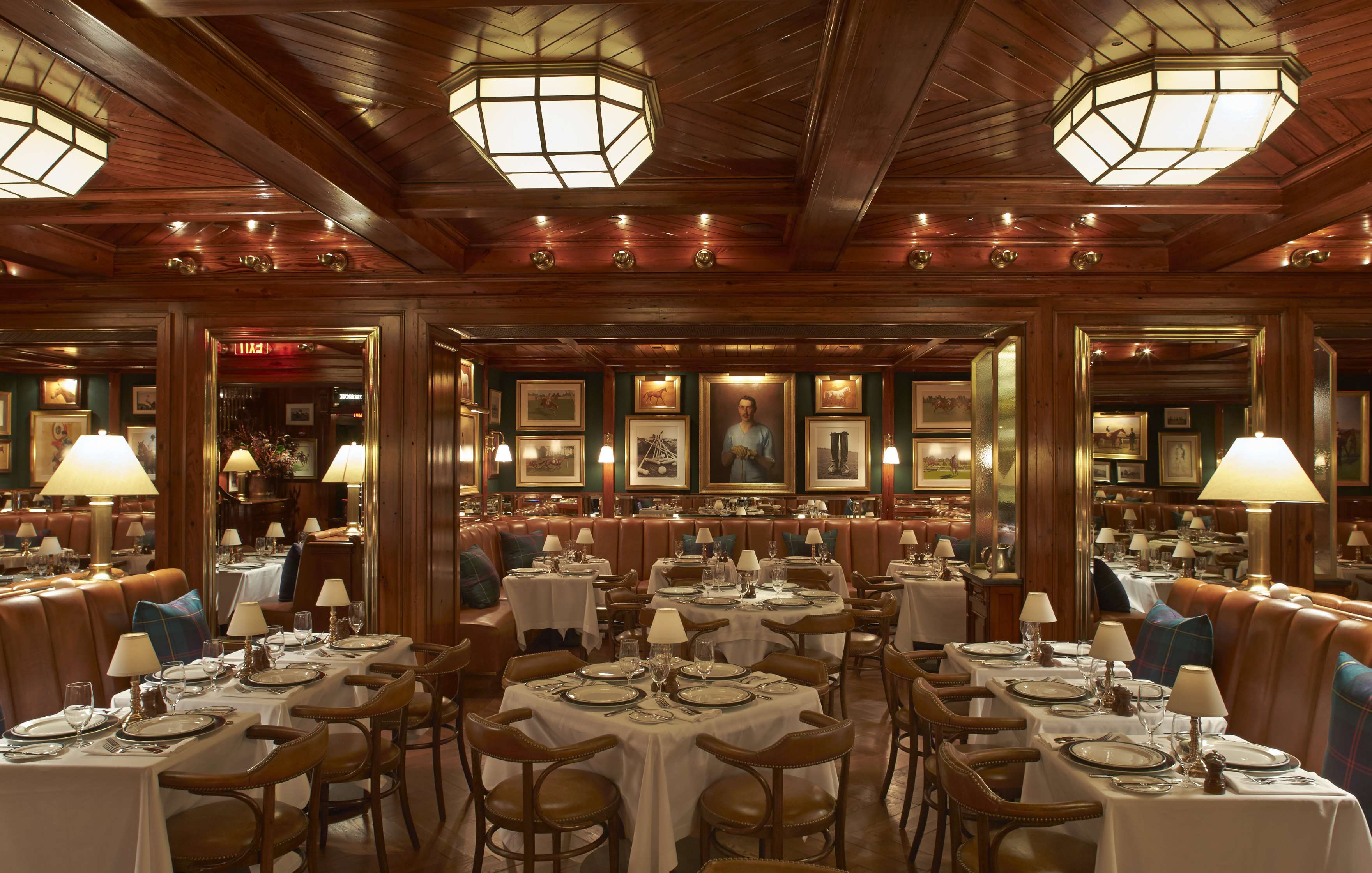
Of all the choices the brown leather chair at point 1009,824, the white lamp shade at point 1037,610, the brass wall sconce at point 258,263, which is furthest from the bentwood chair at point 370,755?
Answer: the brass wall sconce at point 258,263

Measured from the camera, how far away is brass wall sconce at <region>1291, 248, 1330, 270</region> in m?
5.64

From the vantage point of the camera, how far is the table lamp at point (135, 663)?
3023mm

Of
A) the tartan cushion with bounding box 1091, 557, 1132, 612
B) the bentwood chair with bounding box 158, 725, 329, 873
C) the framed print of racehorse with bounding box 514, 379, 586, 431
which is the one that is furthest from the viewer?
the framed print of racehorse with bounding box 514, 379, 586, 431

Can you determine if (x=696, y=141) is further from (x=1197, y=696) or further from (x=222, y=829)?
(x=222, y=829)

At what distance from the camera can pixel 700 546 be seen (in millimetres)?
8953

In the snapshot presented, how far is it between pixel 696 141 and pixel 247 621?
3018mm

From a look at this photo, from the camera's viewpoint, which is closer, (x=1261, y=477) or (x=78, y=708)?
(x=78, y=708)

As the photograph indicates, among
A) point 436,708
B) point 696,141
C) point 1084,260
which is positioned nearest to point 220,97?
point 696,141

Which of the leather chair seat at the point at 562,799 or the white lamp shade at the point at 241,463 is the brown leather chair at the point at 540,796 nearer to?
the leather chair seat at the point at 562,799

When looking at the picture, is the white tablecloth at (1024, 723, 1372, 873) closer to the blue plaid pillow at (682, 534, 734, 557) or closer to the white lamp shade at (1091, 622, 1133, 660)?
the white lamp shade at (1091, 622, 1133, 660)

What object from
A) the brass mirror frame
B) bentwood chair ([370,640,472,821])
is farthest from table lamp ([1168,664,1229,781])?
the brass mirror frame

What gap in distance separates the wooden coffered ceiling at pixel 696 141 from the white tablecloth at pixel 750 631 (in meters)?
2.37

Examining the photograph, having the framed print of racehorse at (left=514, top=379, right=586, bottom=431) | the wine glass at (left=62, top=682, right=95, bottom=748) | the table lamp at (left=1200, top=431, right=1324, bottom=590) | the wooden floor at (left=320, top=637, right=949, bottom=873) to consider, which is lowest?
the wooden floor at (left=320, top=637, right=949, bottom=873)

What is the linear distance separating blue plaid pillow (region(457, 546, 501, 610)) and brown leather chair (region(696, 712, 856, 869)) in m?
4.40
